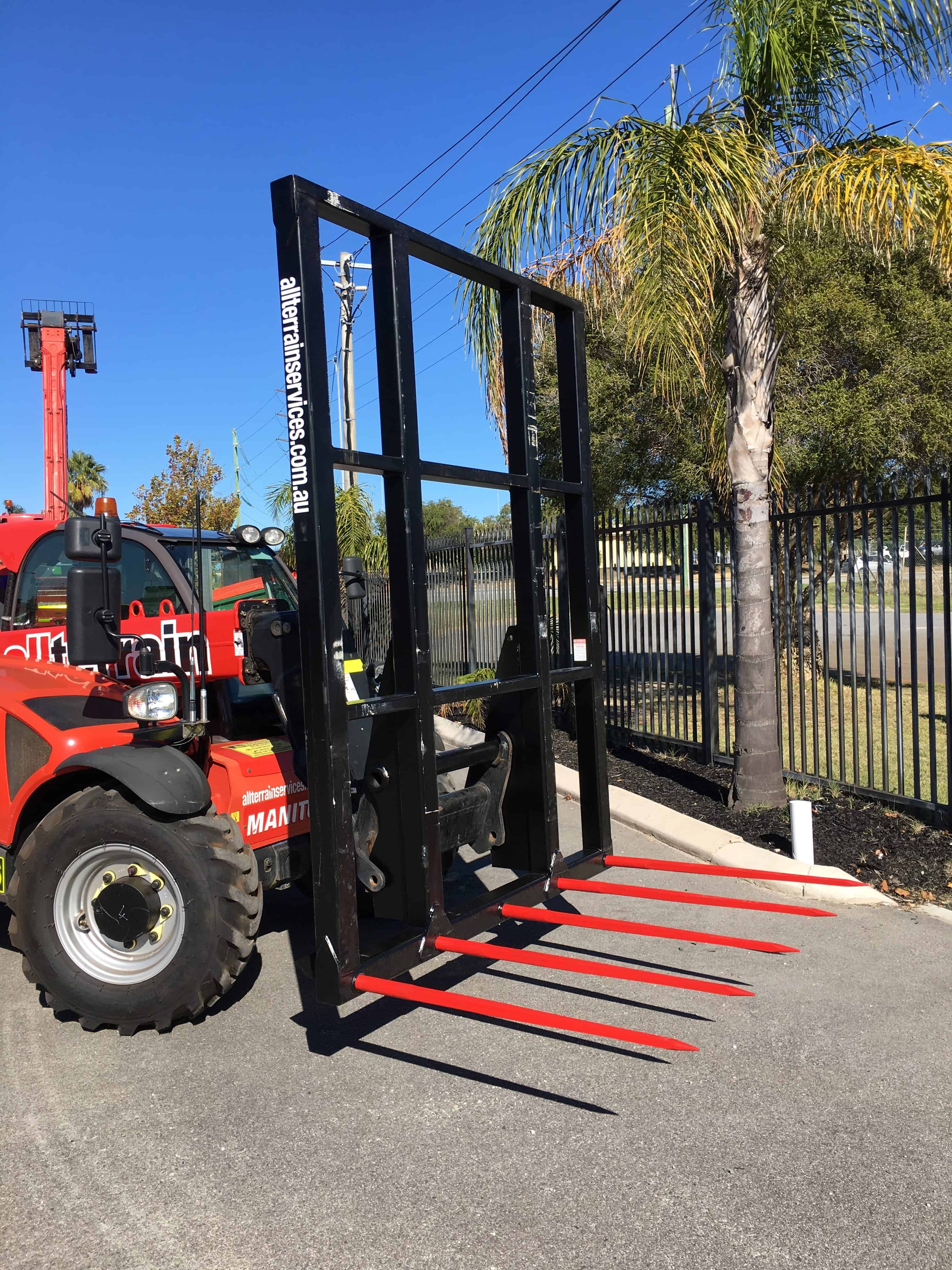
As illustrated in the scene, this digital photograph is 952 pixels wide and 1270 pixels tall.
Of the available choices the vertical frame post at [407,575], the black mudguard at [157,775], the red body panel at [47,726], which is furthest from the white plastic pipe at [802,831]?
the red body panel at [47,726]

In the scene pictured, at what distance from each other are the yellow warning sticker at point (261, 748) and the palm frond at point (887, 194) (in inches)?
196

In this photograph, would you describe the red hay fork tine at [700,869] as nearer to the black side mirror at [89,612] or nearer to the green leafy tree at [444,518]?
the black side mirror at [89,612]

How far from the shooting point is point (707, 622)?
880 centimetres

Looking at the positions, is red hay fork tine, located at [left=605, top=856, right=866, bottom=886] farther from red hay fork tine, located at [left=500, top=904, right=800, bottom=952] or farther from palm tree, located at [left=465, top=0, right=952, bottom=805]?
palm tree, located at [left=465, top=0, right=952, bottom=805]

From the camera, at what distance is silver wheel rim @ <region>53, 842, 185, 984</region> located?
13.6 ft

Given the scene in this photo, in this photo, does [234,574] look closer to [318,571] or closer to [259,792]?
[259,792]

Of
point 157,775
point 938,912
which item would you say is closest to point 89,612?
point 157,775

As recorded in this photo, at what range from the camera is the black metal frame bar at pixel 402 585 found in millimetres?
3332

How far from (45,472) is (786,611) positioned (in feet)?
63.4

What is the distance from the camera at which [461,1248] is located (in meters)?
2.73

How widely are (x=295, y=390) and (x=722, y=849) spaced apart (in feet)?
15.2

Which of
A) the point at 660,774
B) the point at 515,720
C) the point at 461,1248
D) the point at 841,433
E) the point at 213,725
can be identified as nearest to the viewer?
the point at 461,1248

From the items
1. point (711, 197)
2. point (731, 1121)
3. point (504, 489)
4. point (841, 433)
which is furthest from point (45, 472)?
point (731, 1121)

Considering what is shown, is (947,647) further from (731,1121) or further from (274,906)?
(274,906)
